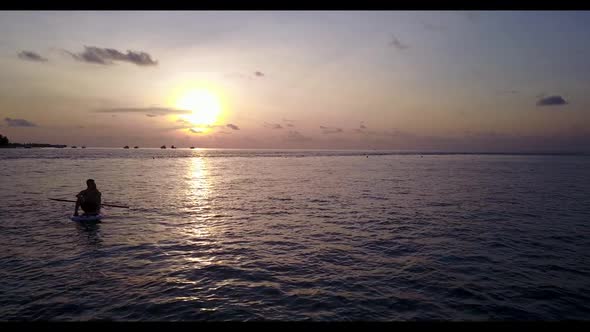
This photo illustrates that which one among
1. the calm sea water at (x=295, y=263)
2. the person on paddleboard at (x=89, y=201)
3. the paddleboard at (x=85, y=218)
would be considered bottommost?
the calm sea water at (x=295, y=263)

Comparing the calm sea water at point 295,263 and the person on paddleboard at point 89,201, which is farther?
the person on paddleboard at point 89,201

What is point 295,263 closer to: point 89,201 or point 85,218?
point 85,218

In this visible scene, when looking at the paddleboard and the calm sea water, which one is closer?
the calm sea water

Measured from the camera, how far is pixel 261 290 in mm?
11922

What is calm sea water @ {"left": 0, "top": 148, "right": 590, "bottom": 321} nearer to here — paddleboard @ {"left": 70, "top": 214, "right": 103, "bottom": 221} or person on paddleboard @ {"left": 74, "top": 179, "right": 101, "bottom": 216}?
paddleboard @ {"left": 70, "top": 214, "right": 103, "bottom": 221}

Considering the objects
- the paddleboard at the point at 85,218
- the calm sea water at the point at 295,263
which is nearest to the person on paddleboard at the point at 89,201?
the paddleboard at the point at 85,218

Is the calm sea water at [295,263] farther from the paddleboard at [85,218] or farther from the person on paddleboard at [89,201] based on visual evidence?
the person on paddleboard at [89,201]

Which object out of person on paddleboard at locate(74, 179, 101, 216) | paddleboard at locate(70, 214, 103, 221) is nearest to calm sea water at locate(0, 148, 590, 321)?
paddleboard at locate(70, 214, 103, 221)

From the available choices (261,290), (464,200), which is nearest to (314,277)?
(261,290)

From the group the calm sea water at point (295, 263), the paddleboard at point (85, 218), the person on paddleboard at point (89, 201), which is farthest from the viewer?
the person on paddleboard at point (89, 201)

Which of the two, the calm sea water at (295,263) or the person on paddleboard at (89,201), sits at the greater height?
the person on paddleboard at (89,201)

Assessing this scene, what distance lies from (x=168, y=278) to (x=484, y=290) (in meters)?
12.2
